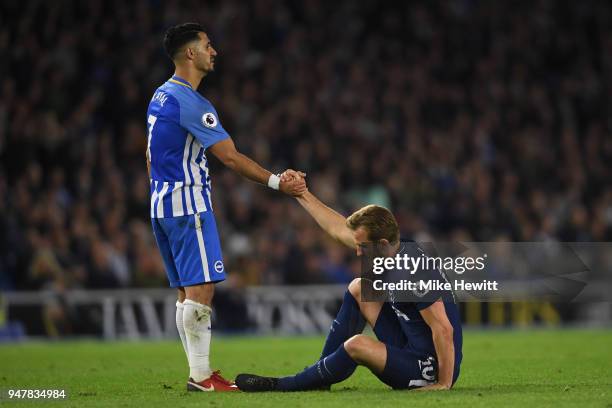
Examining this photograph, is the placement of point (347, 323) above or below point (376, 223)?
below

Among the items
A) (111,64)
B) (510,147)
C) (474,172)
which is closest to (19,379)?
(111,64)

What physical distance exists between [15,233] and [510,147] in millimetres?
10487

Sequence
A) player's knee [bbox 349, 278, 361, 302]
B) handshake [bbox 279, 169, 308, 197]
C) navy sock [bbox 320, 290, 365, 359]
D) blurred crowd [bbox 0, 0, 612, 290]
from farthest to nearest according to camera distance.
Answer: blurred crowd [bbox 0, 0, 612, 290] → handshake [bbox 279, 169, 308, 197] → navy sock [bbox 320, 290, 365, 359] → player's knee [bbox 349, 278, 361, 302]

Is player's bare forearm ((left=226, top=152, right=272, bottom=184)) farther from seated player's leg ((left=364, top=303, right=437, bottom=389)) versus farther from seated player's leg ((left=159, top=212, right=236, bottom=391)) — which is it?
seated player's leg ((left=364, top=303, right=437, bottom=389))

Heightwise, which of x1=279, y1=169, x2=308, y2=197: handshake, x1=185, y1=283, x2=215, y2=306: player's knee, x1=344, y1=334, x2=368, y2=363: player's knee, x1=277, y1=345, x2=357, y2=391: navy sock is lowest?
x1=277, y1=345, x2=357, y2=391: navy sock

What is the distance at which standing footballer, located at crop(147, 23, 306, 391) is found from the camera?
27.8 feet

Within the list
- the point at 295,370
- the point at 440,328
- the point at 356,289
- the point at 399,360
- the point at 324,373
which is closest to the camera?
the point at 440,328

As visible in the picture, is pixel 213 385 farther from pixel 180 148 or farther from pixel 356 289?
pixel 180 148

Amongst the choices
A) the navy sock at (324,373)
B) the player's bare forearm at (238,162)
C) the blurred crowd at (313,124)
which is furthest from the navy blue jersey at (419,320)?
the blurred crowd at (313,124)

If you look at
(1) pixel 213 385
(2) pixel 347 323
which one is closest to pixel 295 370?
(1) pixel 213 385

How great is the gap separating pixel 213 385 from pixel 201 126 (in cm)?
193

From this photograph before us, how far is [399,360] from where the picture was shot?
7.87 m

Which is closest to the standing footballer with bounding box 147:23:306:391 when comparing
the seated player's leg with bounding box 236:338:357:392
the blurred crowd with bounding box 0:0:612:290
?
the seated player's leg with bounding box 236:338:357:392

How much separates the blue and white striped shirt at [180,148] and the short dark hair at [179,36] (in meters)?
0.30
